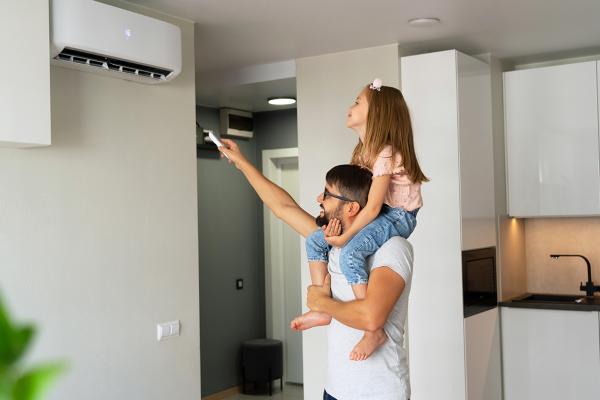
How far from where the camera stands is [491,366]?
14.8ft

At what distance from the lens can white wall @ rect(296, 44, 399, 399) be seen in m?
4.48

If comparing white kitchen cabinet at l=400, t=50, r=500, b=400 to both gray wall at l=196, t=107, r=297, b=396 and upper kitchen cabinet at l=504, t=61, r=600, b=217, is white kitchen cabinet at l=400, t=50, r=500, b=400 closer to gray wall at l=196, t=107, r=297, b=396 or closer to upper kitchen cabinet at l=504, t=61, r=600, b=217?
upper kitchen cabinet at l=504, t=61, r=600, b=217

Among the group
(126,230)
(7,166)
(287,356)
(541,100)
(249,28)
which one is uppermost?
(249,28)

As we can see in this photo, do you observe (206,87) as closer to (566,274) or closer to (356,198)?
(566,274)

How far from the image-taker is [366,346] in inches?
64.9

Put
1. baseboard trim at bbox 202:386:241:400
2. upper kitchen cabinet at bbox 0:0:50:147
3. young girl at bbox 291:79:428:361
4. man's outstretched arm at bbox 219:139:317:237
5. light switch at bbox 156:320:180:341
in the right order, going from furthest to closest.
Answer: baseboard trim at bbox 202:386:241:400, light switch at bbox 156:320:180:341, upper kitchen cabinet at bbox 0:0:50:147, man's outstretched arm at bbox 219:139:317:237, young girl at bbox 291:79:428:361

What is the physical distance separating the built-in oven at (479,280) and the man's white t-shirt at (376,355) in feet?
8.14

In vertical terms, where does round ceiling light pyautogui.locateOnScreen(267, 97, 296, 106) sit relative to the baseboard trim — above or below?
above

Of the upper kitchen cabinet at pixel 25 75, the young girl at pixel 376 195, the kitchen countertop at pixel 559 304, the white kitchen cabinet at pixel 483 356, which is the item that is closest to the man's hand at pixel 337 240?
the young girl at pixel 376 195

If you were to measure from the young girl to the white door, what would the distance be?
4630 millimetres

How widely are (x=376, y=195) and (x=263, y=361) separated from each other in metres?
4.68

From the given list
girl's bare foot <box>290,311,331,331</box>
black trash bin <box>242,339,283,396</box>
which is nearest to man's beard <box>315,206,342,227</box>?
girl's bare foot <box>290,311,331,331</box>

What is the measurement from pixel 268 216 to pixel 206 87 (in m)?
1.66

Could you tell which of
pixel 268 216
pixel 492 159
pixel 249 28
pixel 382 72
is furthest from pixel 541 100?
pixel 268 216
